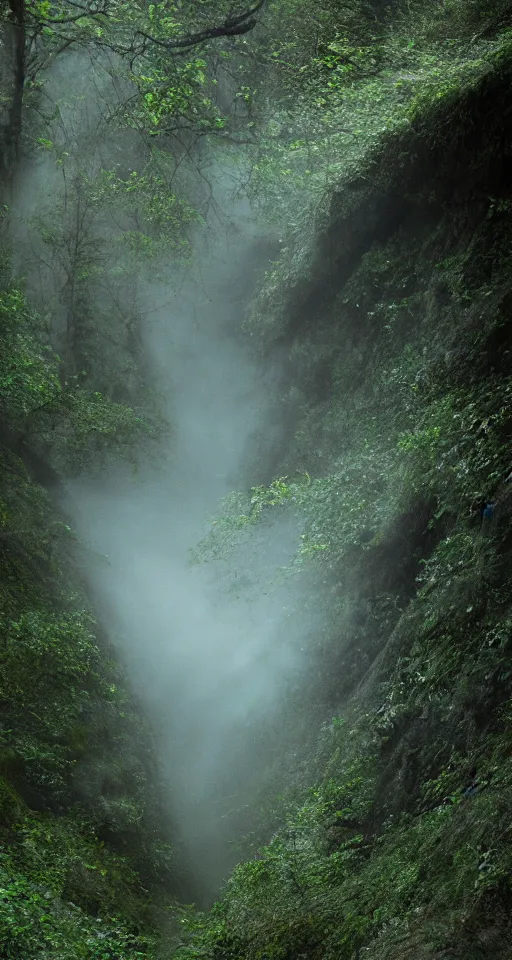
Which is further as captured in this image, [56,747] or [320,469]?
[320,469]

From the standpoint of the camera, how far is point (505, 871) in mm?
3625

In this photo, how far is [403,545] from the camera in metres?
8.64

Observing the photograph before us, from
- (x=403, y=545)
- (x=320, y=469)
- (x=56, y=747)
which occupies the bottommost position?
(x=56, y=747)

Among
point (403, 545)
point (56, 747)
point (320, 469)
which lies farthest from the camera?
point (320, 469)

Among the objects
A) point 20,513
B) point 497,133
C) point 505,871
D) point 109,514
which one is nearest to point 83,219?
point 109,514

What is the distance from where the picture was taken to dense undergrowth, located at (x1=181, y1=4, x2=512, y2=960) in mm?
4676

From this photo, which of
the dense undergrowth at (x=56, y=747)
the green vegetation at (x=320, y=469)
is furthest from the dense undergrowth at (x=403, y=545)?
the dense undergrowth at (x=56, y=747)

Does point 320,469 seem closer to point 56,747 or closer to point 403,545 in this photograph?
point 403,545

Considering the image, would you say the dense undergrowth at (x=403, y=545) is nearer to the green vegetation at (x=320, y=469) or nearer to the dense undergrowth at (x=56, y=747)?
the green vegetation at (x=320, y=469)

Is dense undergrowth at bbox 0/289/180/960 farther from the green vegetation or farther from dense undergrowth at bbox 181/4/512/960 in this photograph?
dense undergrowth at bbox 181/4/512/960

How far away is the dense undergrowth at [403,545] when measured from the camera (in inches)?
184

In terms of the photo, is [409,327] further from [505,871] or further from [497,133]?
[505,871]

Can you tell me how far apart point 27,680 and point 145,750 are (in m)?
3.11

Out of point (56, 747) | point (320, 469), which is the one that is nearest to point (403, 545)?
point (320, 469)
